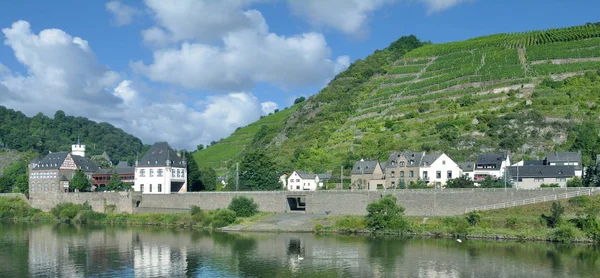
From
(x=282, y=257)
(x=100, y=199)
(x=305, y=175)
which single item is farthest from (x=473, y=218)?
(x=100, y=199)

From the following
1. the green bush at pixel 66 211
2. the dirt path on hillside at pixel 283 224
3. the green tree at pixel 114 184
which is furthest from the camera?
the green tree at pixel 114 184

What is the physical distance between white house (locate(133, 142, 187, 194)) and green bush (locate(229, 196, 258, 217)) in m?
14.9

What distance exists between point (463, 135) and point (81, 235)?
54318 mm

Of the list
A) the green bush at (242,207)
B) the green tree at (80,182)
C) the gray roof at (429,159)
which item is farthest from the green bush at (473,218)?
the green tree at (80,182)

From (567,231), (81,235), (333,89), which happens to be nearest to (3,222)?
(81,235)

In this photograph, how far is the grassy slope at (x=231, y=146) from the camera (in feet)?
460

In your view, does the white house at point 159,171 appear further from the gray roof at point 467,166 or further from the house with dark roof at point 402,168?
the gray roof at point 467,166

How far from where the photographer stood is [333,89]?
507 ft

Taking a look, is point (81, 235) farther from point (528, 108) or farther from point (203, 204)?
point (528, 108)

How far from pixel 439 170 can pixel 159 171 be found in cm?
3567

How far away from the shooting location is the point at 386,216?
6050 cm

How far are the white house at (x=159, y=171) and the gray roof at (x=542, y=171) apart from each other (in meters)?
41.9

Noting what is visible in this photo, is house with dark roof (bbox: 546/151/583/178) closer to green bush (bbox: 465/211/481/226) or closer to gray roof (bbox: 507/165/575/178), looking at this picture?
gray roof (bbox: 507/165/575/178)

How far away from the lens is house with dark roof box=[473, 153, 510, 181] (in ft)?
253
